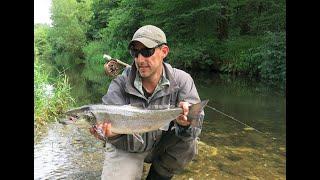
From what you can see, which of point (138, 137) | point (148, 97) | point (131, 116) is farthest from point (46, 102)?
point (131, 116)

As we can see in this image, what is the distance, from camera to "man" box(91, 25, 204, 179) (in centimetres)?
393

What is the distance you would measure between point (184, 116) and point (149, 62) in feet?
2.16

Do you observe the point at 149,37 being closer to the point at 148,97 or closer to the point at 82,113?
the point at 148,97

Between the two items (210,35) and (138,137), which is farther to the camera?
(210,35)

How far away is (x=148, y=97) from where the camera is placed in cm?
409

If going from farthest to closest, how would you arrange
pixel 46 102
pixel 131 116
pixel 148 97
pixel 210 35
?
pixel 210 35
pixel 46 102
pixel 148 97
pixel 131 116

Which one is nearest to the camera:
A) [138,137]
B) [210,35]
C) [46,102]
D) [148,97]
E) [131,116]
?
[131,116]

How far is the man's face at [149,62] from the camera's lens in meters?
3.93

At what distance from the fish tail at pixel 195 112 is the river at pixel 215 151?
162 cm

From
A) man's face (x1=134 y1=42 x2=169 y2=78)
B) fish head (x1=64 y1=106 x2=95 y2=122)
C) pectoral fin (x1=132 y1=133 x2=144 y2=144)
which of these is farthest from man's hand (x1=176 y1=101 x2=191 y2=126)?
fish head (x1=64 y1=106 x2=95 y2=122)

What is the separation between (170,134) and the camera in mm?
4203

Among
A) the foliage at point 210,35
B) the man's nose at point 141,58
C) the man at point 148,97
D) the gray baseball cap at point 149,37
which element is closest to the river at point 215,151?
the man at point 148,97

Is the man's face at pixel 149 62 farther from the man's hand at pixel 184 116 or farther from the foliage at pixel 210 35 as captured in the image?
the foliage at pixel 210 35

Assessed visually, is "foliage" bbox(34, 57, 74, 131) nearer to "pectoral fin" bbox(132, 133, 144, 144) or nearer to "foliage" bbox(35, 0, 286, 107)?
"foliage" bbox(35, 0, 286, 107)
